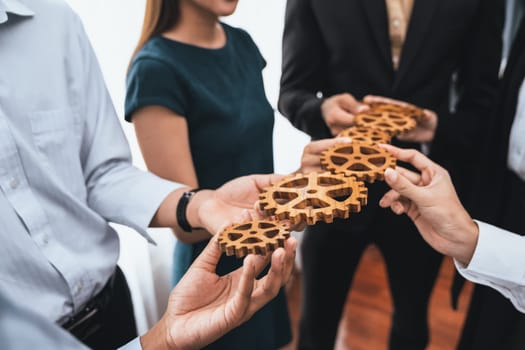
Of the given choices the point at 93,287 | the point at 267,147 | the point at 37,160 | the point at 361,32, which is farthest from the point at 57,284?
the point at 361,32

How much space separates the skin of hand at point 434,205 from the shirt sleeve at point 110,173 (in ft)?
1.63

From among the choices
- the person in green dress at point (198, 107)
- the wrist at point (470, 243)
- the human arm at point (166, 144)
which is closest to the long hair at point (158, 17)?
the person in green dress at point (198, 107)

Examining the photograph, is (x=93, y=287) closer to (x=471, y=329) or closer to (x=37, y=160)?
(x=37, y=160)

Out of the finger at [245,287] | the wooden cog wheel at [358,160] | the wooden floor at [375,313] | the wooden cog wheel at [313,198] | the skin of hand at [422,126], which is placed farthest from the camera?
the wooden floor at [375,313]

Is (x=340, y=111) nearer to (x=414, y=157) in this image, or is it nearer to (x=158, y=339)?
(x=414, y=157)

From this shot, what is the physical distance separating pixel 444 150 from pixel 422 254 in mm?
338

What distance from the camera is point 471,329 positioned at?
1.22 metres

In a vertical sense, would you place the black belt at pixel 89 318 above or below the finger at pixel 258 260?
below

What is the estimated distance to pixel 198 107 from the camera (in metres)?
1.05

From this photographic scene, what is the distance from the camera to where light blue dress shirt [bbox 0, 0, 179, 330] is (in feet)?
2.36

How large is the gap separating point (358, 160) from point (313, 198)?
175mm

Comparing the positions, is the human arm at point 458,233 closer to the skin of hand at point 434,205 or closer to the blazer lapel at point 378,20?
the skin of hand at point 434,205

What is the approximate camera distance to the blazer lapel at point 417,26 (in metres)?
1.21

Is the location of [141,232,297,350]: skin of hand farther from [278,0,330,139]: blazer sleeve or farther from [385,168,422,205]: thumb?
[278,0,330,139]: blazer sleeve
